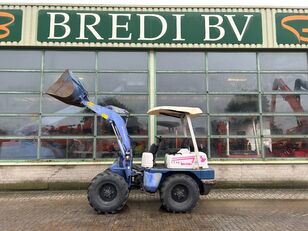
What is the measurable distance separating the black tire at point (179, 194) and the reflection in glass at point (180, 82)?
4.07 metres

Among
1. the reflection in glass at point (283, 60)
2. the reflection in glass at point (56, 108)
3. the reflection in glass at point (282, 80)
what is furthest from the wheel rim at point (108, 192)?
the reflection in glass at point (283, 60)

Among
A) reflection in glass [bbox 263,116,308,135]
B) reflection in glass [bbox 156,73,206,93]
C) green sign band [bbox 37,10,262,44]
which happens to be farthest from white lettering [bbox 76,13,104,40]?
reflection in glass [bbox 263,116,308,135]

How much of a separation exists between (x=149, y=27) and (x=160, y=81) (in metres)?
1.74

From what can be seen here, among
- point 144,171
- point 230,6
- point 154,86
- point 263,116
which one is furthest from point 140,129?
point 230,6

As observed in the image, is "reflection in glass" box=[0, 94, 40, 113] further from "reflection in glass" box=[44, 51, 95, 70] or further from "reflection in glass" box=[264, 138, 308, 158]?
"reflection in glass" box=[264, 138, 308, 158]

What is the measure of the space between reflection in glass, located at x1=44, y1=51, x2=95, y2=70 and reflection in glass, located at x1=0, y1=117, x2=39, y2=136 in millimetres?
1776

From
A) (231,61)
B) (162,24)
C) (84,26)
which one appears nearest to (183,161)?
(231,61)

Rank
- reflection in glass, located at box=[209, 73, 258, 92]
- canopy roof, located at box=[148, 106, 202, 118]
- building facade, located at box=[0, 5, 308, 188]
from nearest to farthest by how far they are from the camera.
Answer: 1. canopy roof, located at box=[148, 106, 202, 118]
2. building facade, located at box=[0, 5, 308, 188]
3. reflection in glass, located at box=[209, 73, 258, 92]

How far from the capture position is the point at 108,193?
7977 mm

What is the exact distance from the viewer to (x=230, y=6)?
455 inches

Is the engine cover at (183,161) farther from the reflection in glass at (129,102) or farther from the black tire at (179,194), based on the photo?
the reflection in glass at (129,102)

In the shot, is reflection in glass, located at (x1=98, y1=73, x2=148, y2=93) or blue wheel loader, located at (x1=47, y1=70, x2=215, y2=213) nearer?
blue wheel loader, located at (x1=47, y1=70, x2=215, y2=213)

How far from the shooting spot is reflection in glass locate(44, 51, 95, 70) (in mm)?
11422

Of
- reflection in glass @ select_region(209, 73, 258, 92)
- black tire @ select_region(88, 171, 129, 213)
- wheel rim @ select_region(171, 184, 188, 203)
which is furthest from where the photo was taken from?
reflection in glass @ select_region(209, 73, 258, 92)
